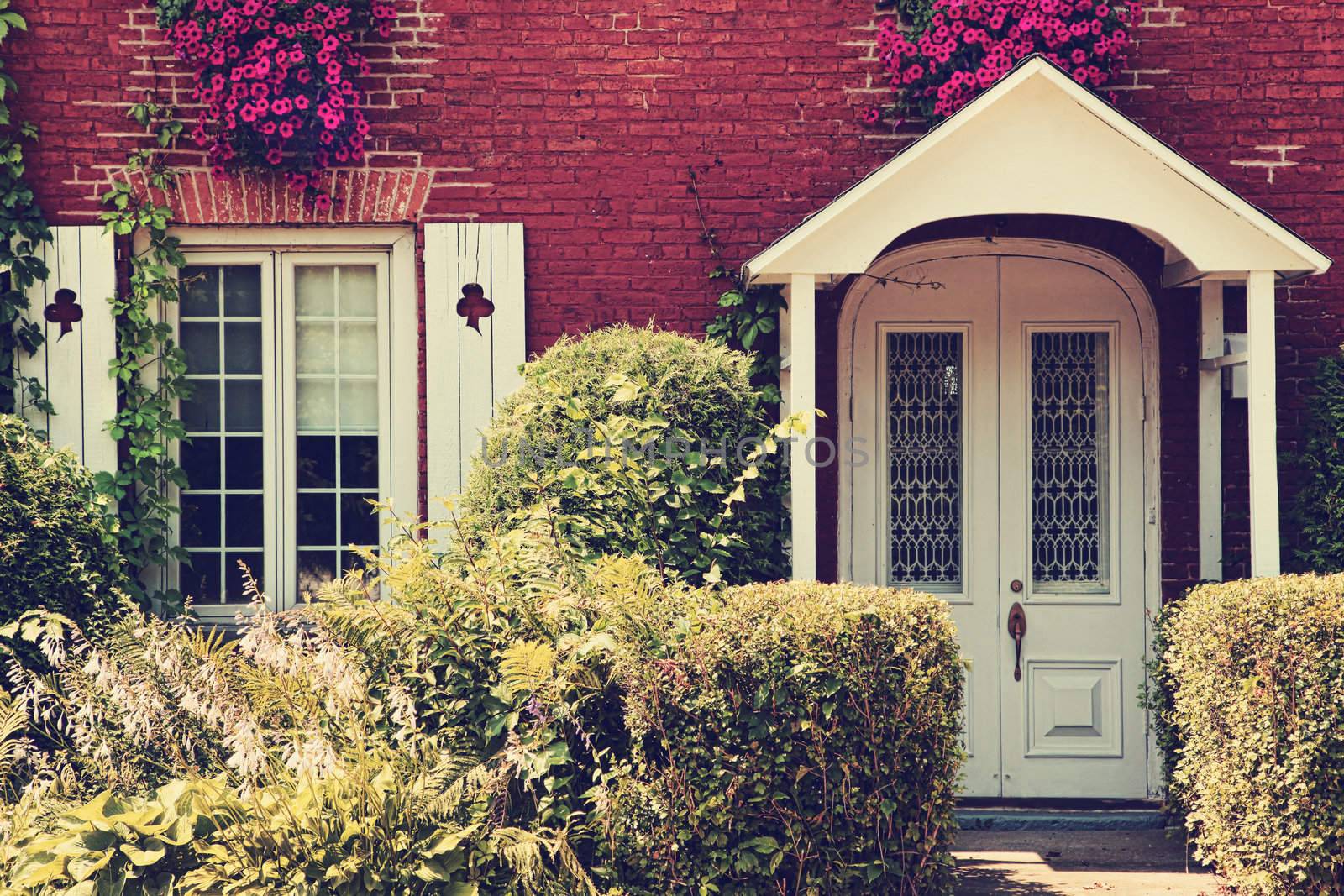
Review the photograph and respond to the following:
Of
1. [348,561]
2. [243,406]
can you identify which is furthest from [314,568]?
[243,406]

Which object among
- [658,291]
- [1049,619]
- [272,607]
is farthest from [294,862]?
[1049,619]

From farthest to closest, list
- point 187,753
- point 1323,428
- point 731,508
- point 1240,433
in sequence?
point 1240,433 → point 1323,428 → point 731,508 → point 187,753

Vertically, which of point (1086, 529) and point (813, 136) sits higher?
point (813, 136)

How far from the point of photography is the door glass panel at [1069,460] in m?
6.68

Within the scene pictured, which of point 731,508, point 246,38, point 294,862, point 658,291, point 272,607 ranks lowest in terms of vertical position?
point 294,862

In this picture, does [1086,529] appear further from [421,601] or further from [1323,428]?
[421,601]

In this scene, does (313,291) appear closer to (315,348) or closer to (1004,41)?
(315,348)

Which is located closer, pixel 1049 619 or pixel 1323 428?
pixel 1323 428

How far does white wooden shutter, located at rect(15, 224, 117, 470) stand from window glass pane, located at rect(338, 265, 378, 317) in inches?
42.6

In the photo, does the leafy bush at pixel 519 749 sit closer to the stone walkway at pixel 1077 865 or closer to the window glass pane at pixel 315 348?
the stone walkway at pixel 1077 865

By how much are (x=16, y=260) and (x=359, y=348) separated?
1651 mm

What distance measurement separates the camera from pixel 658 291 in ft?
21.8

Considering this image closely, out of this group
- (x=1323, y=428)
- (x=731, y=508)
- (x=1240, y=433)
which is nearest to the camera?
(x=731, y=508)

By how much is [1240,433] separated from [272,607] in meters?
4.89
